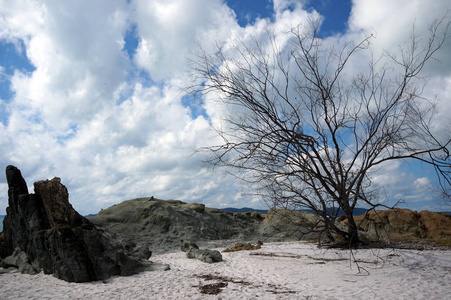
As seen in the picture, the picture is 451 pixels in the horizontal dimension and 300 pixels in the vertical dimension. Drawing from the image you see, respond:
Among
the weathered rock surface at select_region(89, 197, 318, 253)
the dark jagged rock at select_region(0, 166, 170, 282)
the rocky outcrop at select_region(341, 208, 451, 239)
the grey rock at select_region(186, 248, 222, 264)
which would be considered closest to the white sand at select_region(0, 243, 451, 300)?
the grey rock at select_region(186, 248, 222, 264)

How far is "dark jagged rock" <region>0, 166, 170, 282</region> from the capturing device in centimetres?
782

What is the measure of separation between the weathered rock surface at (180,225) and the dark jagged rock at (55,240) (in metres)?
5.15

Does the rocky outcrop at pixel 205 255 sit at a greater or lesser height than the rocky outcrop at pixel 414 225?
lesser

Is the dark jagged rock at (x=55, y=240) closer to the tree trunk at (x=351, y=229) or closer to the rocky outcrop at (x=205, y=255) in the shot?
the rocky outcrop at (x=205, y=255)

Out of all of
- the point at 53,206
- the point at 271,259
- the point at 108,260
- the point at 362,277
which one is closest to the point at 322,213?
the point at 271,259

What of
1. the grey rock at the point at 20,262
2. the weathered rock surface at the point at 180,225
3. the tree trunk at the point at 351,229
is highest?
the weathered rock surface at the point at 180,225

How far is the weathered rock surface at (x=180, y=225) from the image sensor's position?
51.2 ft

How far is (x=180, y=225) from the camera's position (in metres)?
16.5

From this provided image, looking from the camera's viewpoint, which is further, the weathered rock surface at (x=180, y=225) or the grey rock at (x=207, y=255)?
the weathered rock surface at (x=180, y=225)

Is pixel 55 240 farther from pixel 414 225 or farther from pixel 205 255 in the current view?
pixel 414 225

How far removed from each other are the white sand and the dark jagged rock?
0.37m

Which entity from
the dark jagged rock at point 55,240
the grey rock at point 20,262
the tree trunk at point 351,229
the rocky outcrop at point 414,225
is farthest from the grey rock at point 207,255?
the rocky outcrop at point 414,225

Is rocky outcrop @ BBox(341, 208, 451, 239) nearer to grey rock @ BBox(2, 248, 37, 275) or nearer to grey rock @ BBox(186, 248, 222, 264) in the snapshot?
grey rock @ BBox(186, 248, 222, 264)

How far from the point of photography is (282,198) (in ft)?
31.6
